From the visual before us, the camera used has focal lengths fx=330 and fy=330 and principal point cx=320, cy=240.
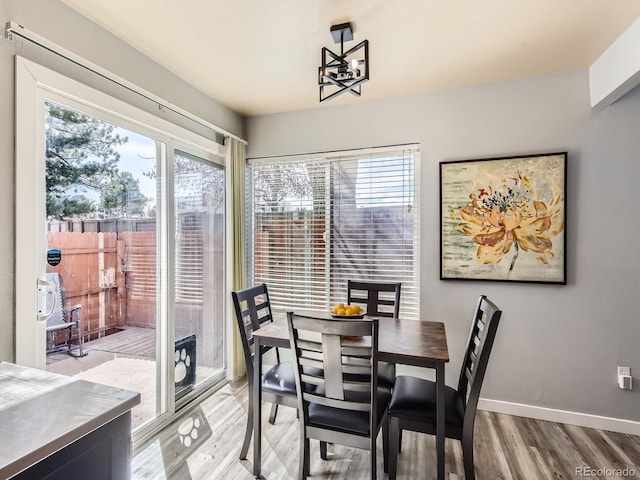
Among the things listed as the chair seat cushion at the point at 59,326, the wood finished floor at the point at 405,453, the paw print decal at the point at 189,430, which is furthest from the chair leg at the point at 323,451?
the chair seat cushion at the point at 59,326

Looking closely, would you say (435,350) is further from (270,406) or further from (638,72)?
(638,72)

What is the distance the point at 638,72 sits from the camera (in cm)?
191

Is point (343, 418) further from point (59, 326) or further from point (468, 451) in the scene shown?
point (59, 326)

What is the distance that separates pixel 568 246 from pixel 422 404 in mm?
1738

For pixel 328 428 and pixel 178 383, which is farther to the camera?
pixel 178 383

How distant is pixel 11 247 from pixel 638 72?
3495 millimetres

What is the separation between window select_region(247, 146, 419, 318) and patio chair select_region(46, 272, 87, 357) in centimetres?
175

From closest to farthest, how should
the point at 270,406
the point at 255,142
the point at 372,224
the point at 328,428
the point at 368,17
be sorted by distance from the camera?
the point at 328,428 → the point at 368,17 → the point at 270,406 → the point at 372,224 → the point at 255,142

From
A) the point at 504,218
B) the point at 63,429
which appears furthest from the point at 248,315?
the point at 504,218

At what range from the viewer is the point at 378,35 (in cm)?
206

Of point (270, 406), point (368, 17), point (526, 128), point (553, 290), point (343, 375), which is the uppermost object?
point (368, 17)

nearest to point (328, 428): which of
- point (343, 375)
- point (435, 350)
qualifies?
A: point (343, 375)

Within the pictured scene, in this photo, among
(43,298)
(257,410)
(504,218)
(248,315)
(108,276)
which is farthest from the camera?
(504,218)

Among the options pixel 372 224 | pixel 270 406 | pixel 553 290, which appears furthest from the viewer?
pixel 372 224
